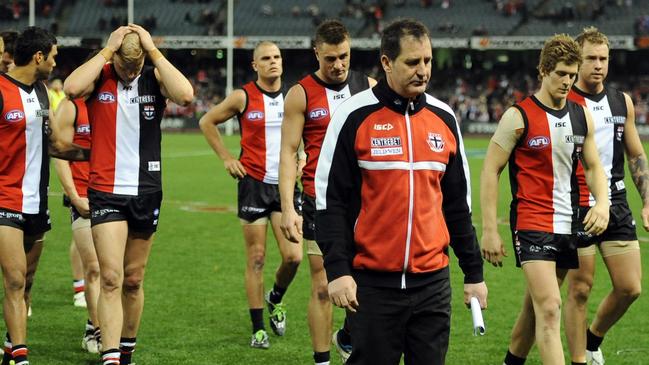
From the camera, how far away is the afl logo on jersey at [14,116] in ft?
23.8

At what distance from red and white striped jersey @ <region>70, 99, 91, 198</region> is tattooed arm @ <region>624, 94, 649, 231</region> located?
396cm

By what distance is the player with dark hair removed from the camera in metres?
7.20

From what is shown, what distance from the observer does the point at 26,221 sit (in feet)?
24.1

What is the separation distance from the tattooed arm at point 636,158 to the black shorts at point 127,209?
3.35 m

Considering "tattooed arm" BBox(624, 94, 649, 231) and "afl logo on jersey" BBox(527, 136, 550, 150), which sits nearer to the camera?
"afl logo on jersey" BBox(527, 136, 550, 150)

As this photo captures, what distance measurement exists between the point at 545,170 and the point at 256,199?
3.03 m

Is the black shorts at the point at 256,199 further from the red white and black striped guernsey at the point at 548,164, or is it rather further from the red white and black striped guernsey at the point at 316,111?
the red white and black striped guernsey at the point at 548,164

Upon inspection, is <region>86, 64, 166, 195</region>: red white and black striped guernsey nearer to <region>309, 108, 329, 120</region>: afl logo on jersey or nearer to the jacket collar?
<region>309, 108, 329, 120</region>: afl logo on jersey

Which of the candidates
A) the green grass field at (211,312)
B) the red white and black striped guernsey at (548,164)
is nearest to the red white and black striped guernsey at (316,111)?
the red white and black striped guernsey at (548,164)

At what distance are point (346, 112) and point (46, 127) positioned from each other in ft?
10.6

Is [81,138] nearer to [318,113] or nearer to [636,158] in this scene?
[318,113]

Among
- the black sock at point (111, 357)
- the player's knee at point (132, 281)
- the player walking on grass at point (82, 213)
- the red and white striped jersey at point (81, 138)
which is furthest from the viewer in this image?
the red and white striped jersey at point (81, 138)

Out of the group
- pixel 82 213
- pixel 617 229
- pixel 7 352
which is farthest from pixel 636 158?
pixel 7 352

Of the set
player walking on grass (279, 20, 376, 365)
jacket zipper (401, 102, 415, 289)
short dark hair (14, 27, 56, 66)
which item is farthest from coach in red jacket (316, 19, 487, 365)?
short dark hair (14, 27, 56, 66)
